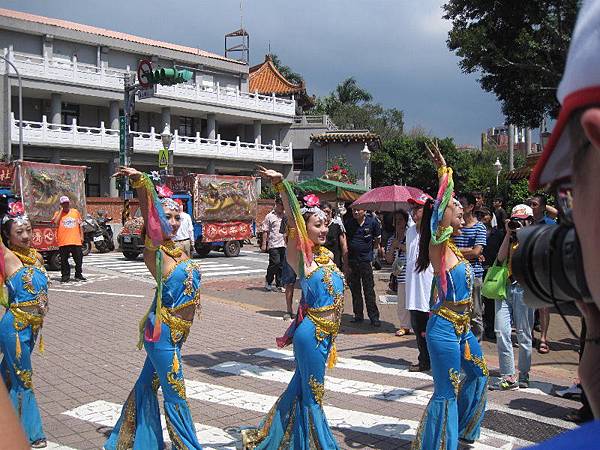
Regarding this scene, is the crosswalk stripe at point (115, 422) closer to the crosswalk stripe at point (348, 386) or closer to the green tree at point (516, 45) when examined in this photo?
the crosswalk stripe at point (348, 386)

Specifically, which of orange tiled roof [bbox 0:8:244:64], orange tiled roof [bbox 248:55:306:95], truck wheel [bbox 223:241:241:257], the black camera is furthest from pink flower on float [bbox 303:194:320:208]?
orange tiled roof [bbox 248:55:306:95]

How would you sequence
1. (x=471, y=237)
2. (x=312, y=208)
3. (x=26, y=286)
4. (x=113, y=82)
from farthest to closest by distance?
(x=113, y=82) → (x=471, y=237) → (x=312, y=208) → (x=26, y=286)

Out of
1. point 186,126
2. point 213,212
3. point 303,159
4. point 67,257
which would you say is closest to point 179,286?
point 67,257

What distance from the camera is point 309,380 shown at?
4.34 meters

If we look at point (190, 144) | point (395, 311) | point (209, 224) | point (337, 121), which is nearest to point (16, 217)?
point (395, 311)

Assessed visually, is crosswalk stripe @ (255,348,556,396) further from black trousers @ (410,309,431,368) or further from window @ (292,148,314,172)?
window @ (292,148,314,172)

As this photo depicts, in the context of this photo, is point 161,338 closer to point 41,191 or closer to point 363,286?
point 363,286

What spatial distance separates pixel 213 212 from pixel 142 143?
13.5m

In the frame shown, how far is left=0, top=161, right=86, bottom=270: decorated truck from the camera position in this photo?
1598 cm

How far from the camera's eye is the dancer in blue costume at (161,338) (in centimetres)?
426

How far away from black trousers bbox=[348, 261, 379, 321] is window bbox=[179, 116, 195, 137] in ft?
95.6

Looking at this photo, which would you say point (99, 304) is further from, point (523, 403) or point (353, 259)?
point (523, 403)

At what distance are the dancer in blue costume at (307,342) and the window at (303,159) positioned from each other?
116 ft

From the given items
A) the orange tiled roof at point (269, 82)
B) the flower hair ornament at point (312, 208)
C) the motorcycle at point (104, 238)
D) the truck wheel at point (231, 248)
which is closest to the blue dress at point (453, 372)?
the flower hair ornament at point (312, 208)
